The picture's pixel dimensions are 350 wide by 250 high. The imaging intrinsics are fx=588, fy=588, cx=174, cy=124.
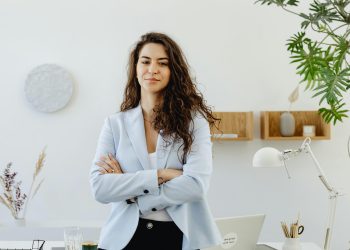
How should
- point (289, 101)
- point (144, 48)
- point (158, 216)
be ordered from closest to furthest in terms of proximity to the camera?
point (158, 216)
point (144, 48)
point (289, 101)

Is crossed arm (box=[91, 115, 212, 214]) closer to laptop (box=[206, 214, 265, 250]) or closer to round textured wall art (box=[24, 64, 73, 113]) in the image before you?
laptop (box=[206, 214, 265, 250])

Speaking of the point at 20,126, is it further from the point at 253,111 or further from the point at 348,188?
the point at 348,188

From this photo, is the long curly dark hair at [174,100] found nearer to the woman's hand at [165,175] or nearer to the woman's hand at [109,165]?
the woman's hand at [165,175]

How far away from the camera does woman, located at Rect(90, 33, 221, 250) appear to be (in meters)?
2.18

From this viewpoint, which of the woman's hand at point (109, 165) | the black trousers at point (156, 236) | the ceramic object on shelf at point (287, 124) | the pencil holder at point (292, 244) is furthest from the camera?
the ceramic object on shelf at point (287, 124)

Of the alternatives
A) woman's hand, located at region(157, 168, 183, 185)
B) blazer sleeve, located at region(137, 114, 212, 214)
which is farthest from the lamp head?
woman's hand, located at region(157, 168, 183, 185)

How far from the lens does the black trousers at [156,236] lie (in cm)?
212

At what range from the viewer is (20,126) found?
495 cm

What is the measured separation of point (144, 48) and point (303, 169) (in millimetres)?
2788

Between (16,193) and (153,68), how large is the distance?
282cm

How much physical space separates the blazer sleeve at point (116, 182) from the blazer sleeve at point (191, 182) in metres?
0.05

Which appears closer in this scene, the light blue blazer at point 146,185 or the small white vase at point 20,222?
the light blue blazer at point 146,185

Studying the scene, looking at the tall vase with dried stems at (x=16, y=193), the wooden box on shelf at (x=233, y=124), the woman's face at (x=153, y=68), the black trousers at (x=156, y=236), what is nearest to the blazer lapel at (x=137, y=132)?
the woman's face at (x=153, y=68)

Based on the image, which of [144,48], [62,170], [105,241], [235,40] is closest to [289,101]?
[235,40]
